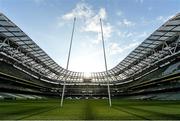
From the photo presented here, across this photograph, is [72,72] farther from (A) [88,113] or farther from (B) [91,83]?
(A) [88,113]

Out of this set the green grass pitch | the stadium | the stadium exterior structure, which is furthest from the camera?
the stadium exterior structure

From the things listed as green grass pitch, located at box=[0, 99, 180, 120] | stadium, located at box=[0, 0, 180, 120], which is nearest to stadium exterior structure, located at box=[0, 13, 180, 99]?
stadium, located at box=[0, 0, 180, 120]

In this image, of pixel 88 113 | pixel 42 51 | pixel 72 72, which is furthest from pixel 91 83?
pixel 88 113

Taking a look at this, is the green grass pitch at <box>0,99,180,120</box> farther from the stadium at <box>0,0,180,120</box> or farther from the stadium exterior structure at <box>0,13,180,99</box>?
the stadium exterior structure at <box>0,13,180,99</box>

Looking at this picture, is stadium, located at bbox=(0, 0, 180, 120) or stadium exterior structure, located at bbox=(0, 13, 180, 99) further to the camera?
stadium exterior structure, located at bbox=(0, 13, 180, 99)

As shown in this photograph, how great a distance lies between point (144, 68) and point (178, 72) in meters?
31.3

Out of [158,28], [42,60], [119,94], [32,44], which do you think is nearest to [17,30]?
[32,44]

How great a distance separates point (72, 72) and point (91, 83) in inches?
779

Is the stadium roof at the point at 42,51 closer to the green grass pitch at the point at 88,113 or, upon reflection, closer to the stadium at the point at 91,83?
the stadium at the point at 91,83

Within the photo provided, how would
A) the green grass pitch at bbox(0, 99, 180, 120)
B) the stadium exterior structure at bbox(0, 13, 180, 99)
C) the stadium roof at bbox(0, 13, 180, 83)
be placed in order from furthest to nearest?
the stadium exterior structure at bbox(0, 13, 180, 99) → the stadium roof at bbox(0, 13, 180, 83) → the green grass pitch at bbox(0, 99, 180, 120)

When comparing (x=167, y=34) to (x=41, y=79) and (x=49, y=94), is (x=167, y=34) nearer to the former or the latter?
(x=41, y=79)

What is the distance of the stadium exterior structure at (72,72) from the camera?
43144 millimetres

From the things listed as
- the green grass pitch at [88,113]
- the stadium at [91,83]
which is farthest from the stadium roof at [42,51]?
the green grass pitch at [88,113]

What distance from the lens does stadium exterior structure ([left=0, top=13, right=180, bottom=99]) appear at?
142 feet
